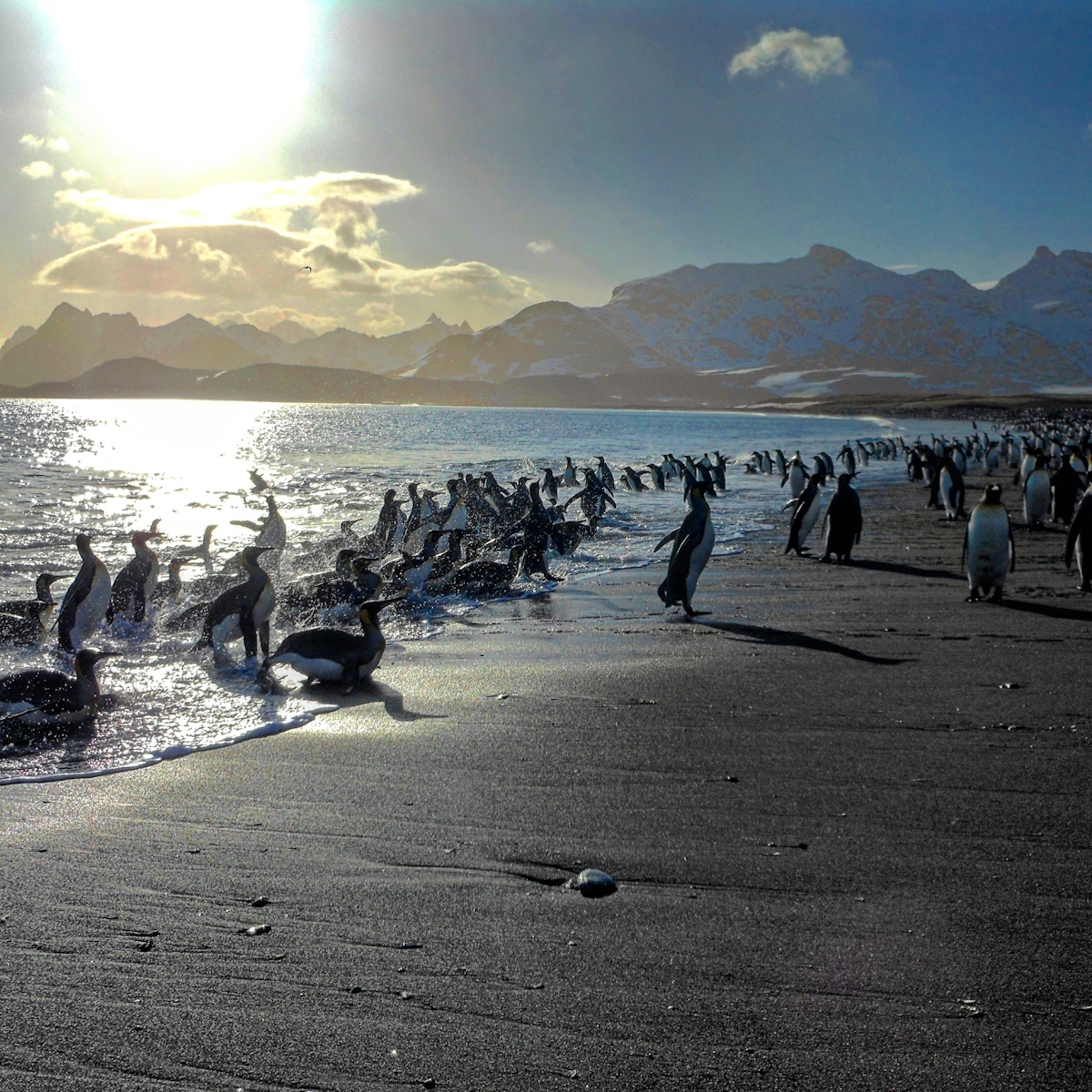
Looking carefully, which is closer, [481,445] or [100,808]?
[100,808]

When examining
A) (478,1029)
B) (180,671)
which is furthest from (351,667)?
(478,1029)

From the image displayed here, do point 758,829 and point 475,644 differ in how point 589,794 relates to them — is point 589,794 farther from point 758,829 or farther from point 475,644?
point 475,644

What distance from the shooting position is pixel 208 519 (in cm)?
1683

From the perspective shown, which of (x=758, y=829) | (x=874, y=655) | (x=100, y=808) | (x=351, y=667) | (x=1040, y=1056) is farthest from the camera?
(x=874, y=655)

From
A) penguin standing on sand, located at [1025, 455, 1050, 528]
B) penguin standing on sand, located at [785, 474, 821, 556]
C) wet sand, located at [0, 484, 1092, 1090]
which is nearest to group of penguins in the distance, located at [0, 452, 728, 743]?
wet sand, located at [0, 484, 1092, 1090]

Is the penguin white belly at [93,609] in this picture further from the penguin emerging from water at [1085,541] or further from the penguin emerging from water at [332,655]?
the penguin emerging from water at [1085,541]

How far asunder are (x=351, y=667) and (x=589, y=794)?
2358mm

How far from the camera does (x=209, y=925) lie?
2.69m

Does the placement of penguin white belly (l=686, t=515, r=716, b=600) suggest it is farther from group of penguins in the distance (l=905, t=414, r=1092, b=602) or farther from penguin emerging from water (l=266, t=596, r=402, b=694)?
penguin emerging from water (l=266, t=596, r=402, b=694)


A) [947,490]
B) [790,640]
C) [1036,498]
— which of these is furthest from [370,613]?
[947,490]

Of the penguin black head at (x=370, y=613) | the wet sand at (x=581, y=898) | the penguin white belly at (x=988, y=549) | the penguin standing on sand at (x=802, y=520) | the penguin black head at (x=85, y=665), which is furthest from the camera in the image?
the penguin standing on sand at (x=802, y=520)

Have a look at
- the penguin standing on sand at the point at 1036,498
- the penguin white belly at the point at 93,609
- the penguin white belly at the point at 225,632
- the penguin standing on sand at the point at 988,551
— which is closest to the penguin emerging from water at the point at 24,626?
→ the penguin white belly at the point at 93,609

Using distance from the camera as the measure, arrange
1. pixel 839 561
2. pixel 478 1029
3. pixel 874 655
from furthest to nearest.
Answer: pixel 839 561 < pixel 874 655 < pixel 478 1029

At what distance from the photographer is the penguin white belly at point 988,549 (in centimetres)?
823
